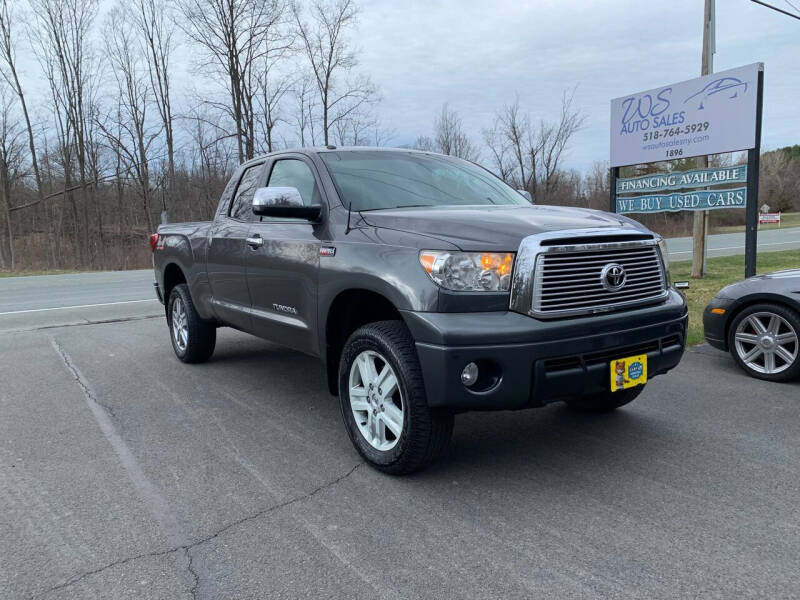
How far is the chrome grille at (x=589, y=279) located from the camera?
3.20 meters

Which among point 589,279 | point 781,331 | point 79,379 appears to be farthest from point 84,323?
point 781,331

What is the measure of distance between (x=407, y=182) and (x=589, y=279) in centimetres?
167

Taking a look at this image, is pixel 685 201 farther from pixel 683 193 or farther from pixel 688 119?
pixel 688 119

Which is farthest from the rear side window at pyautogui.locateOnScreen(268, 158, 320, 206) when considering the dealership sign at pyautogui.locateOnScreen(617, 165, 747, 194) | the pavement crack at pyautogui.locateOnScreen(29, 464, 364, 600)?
the dealership sign at pyautogui.locateOnScreen(617, 165, 747, 194)

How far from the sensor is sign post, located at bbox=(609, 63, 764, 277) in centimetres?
841

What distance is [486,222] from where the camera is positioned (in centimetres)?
343

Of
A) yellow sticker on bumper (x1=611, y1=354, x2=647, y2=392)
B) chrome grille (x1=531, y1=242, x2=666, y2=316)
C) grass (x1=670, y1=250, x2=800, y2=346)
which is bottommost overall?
grass (x1=670, y1=250, x2=800, y2=346)

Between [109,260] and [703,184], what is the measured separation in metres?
30.7

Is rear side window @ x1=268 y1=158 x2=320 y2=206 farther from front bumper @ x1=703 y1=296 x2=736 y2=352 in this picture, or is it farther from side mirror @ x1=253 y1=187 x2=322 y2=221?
front bumper @ x1=703 y1=296 x2=736 y2=352

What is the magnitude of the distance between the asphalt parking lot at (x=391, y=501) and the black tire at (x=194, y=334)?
0.94m

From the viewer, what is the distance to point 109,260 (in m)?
33.0

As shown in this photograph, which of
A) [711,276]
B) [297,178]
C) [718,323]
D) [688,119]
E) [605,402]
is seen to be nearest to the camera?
[605,402]

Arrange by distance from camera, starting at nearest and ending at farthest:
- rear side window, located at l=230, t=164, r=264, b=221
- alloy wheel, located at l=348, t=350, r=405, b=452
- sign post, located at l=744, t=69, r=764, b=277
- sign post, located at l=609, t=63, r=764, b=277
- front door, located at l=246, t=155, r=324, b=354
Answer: alloy wheel, located at l=348, t=350, r=405, b=452, front door, located at l=246, t=155, r=324, b=354, rear side window, located at l=230, t=164, r=264, b=221, sign post, located at l=744, t=69, r=764, b=277, sign post, located at l=609, t=63, r=764, b=277

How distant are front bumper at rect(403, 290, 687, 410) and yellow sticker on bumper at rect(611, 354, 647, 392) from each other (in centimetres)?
7
